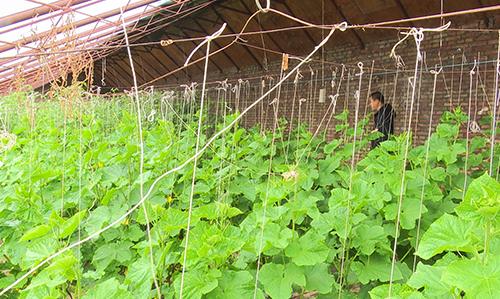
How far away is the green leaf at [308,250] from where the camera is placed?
4.69 ft

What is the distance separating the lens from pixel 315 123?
7.95 meters

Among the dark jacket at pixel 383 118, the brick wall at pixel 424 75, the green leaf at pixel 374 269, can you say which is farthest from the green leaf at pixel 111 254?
the dark jacket at pixel 383 118

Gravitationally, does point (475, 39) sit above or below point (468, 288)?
above

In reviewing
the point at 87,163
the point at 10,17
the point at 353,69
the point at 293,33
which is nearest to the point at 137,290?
the point at 87,163

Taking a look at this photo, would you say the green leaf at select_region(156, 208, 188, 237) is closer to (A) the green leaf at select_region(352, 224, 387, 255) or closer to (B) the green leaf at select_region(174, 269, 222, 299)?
(B) the green leaf at select_region(174, 269, 222, 299)

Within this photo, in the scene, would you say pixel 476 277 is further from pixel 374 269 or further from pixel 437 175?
pixel 437 175

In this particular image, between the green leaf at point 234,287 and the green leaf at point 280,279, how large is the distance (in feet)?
0.24

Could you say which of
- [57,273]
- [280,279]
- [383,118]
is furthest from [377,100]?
[57,273]

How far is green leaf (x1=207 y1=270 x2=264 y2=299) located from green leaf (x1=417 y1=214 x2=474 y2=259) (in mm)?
583

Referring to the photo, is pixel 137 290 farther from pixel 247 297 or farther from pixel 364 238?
pixel 364 238

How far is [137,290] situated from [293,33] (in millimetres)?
7473

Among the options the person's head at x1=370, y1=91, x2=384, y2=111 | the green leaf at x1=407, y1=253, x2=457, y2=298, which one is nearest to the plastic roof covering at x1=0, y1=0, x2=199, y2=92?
the green leaf at x1=407, y1=253, x2=457, y2=298

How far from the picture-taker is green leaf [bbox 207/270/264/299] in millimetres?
1323

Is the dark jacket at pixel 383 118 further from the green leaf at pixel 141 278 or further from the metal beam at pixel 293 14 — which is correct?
the metal beam at pixel 293 14
